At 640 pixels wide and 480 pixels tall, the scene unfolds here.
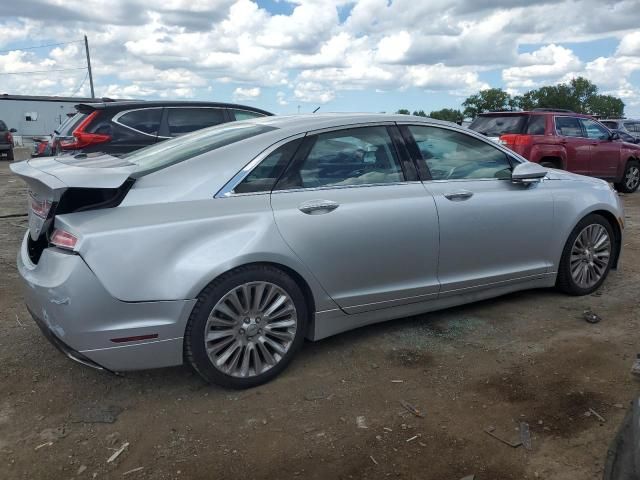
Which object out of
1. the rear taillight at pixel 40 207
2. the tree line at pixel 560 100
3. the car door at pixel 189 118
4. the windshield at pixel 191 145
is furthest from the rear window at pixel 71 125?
the tree line at pixel 560 100

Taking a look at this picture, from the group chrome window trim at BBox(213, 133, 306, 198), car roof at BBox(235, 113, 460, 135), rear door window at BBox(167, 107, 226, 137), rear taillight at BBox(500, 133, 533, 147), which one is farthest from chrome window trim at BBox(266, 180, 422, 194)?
rear taillight at BBox(500, 133, 533, 147)

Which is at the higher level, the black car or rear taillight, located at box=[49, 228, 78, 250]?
the black car

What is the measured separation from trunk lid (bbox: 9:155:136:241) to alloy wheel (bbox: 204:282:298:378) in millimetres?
814

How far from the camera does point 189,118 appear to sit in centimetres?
853

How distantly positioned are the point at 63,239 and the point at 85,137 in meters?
5.38

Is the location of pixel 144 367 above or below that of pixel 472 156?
below

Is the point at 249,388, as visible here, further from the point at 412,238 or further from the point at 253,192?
the point at 412,238

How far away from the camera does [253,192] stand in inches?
131

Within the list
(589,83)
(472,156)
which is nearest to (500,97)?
(589,83)

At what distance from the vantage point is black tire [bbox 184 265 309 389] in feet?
10.1

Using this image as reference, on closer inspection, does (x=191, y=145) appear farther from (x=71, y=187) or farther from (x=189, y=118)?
(x=189, y=118)

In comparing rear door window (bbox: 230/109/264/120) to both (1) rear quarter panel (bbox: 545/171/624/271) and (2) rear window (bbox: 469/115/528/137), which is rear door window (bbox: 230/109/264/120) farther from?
(1) rear quarter panel (bbox: 545/171/624/271)

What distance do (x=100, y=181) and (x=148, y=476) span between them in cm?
144

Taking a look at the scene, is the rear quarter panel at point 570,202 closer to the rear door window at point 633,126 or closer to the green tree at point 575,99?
the rear door window at point 633,126
